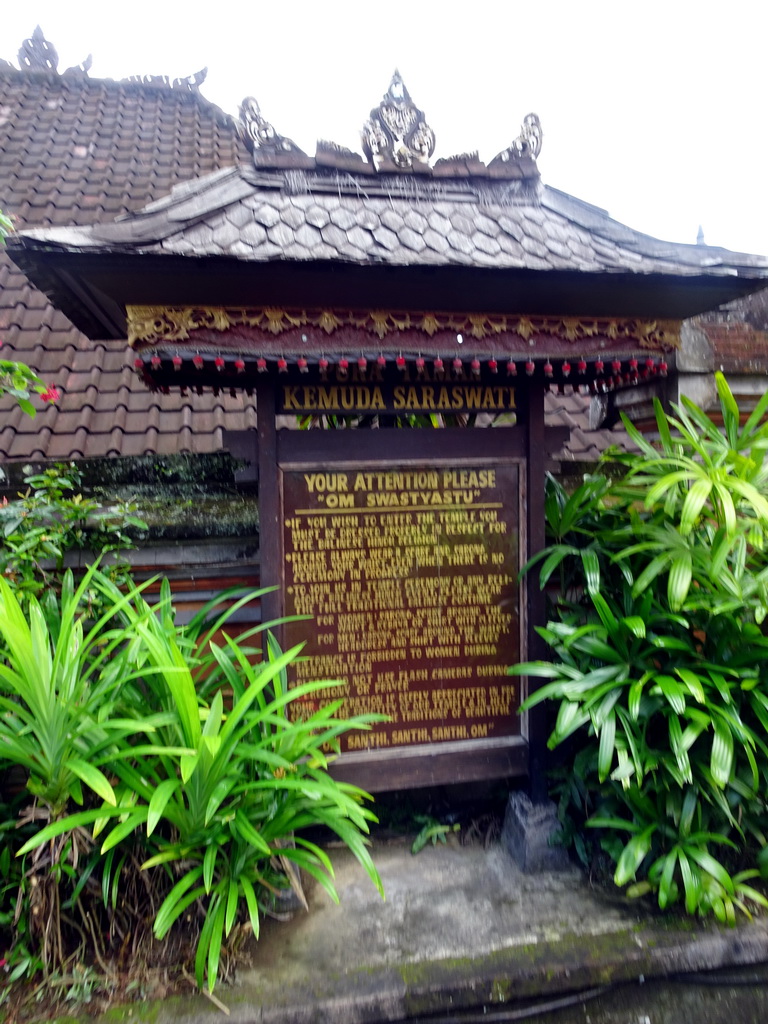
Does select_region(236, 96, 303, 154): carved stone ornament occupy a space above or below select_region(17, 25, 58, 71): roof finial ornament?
below

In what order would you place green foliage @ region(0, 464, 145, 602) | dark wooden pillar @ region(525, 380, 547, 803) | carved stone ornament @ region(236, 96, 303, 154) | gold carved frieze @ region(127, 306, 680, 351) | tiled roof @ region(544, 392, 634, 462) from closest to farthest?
gold carved frieze @ region(127, 306, 680, 351)
carved stone ornament @ region(236, 96, 303, 154)
green foliage @ region(0, 464, 145, 602)
dark wooden pillar @ region(525, 380, 547, 803)
tiled roof @ region(544, 392, 634, 462)

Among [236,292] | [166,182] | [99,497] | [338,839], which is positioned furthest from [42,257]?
[166,182]

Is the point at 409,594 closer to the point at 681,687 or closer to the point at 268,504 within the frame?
the point at 268,504

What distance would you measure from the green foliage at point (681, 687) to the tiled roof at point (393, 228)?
81 cm

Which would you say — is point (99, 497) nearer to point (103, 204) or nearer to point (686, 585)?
point (686, 585)

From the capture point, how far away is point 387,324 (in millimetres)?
2680

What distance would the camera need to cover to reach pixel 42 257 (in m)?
2.22

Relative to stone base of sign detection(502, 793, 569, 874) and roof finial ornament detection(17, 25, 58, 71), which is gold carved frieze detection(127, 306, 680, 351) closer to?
stone base of sign detection(502, 793, 569, 874)

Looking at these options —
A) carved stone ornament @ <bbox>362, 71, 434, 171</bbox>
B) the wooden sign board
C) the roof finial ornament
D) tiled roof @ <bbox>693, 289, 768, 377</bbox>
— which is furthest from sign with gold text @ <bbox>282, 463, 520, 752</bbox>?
the roof finial ornament

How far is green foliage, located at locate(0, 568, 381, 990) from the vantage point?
82.3 inches

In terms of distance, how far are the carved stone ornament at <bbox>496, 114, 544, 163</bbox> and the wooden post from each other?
65.3 inches

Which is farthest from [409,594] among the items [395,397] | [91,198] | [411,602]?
[91,198]

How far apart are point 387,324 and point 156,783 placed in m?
2.21

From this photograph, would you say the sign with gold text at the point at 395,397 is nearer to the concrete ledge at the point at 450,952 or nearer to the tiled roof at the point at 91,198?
the tiled roof at the point at 91,198
